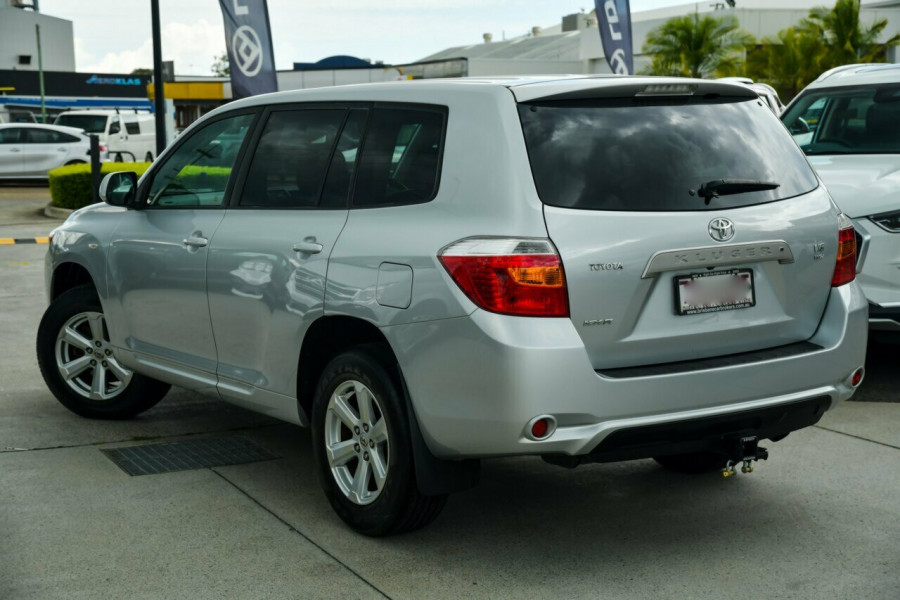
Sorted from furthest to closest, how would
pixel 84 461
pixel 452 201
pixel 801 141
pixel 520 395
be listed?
1. pixel 801 141
2. pixel 84 461
3. pixel 452 201
4. pixel 520 395

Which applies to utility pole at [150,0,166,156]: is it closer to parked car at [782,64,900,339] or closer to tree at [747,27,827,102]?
parked car at [782,64,900,339]

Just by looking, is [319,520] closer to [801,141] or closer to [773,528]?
[773,528]

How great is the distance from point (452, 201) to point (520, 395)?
78cm

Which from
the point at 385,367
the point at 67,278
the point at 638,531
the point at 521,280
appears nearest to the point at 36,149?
the point at 67,278

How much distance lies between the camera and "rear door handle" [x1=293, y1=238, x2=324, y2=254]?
4.57 meters

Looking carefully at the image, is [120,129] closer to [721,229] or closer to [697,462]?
[697,462]

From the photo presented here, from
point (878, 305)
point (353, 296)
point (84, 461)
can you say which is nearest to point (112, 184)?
point (84, 461)

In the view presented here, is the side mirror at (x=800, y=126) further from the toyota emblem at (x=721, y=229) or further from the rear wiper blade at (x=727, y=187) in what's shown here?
the toyota emblem at (x=721, y=229)

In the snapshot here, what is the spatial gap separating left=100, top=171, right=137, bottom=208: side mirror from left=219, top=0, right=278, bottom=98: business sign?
34.2 ft

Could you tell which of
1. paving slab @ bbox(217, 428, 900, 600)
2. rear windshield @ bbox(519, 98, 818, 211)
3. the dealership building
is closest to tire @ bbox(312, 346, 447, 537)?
paving slab @ bbox(217, 428, 900, 600)

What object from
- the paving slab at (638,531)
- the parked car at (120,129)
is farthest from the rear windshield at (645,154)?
the parked car at (120,129)

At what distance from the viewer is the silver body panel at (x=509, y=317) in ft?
12.6

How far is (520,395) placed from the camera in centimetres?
378

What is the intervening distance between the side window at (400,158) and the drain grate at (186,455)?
180cm
